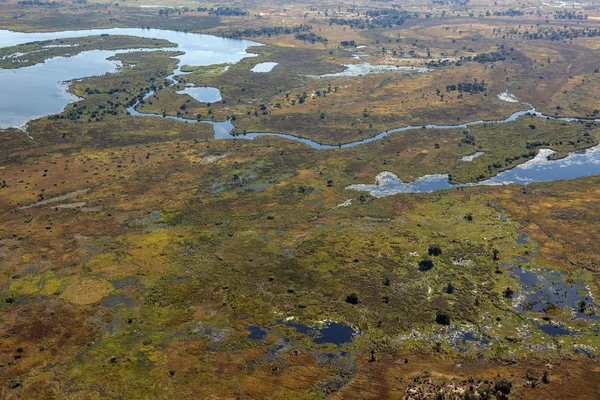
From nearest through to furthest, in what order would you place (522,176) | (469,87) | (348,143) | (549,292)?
1. (549,292)
2. (522,176)
3. (348,143)
4. (469,87)

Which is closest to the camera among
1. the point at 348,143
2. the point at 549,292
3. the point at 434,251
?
the point at 549,292

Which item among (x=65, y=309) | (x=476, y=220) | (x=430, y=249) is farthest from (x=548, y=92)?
(x=65, y=309)

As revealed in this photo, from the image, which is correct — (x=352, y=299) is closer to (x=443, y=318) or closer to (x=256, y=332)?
(x=443, y=318)

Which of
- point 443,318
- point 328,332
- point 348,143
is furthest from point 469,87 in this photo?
point 328,332

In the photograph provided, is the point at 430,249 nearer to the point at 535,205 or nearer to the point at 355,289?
the point at 355,289

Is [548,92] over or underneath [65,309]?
over

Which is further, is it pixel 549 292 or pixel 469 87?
pixel 469 87

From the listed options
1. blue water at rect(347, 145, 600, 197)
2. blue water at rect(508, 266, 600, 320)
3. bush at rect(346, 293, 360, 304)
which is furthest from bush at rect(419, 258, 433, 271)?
blue water at rect(347, 145, 600, 197)

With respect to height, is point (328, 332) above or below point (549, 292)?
below
